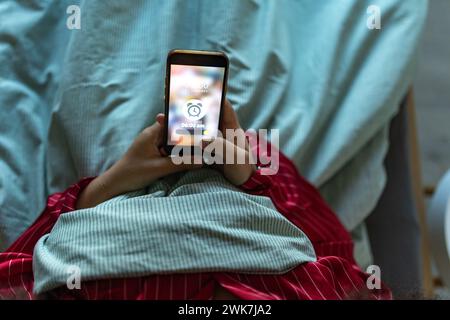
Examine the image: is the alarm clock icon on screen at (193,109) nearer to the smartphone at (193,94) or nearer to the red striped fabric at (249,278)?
the smartphone at (193,94)

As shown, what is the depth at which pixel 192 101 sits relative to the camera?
65 centimetres

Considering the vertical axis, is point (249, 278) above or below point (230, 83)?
below

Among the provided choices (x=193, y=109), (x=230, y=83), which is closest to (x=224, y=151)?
(x=193, y=109)

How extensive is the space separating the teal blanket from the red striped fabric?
0.01 metres

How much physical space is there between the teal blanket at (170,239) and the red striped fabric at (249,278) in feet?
0.04

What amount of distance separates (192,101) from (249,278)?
7.7 inches

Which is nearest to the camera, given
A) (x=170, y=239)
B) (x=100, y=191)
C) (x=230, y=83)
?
(x=170, y=239)

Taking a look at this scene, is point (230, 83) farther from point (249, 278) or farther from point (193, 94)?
point (249, 278)

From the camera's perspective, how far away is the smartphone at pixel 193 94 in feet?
2.10

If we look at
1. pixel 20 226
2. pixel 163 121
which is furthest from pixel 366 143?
pixel 20 226

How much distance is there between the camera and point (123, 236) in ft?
1.98

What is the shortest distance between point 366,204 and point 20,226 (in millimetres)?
517

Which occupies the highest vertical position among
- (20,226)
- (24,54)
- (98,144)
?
(24,54)
